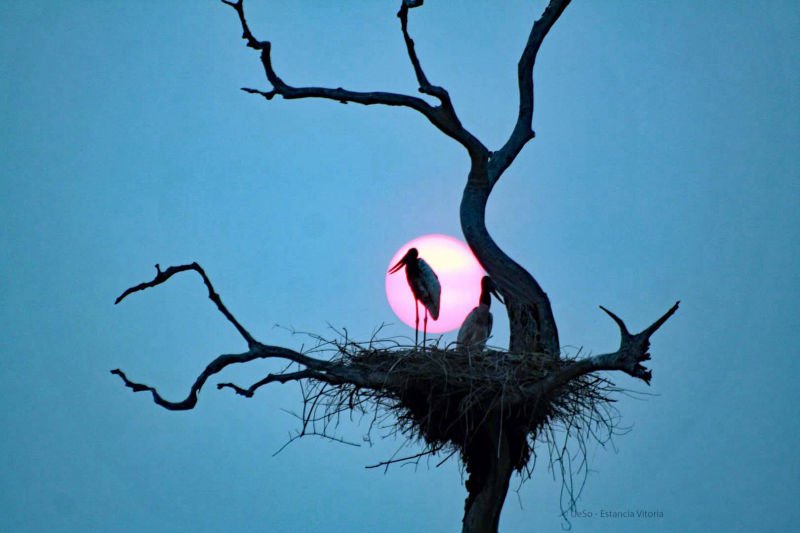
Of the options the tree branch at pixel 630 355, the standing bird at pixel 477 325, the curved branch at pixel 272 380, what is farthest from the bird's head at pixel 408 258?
the tree branch at pixel 630 355

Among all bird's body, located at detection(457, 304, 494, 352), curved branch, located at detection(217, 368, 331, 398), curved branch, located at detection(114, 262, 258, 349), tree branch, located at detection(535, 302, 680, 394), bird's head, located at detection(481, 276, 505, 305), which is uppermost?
bird's head, located at detection(481, 276, 505, 305)

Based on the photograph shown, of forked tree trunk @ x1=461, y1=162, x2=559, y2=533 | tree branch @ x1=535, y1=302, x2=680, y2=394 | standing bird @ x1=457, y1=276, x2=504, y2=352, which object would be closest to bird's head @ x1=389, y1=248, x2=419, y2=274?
standing bird @ x1=457, y1=276, x2=504, y2=352

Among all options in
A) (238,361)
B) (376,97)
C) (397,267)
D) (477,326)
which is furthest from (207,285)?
(397,267)

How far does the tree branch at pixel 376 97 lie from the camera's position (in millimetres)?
6500

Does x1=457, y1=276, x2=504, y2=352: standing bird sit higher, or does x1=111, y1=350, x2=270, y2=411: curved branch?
x1=457, y1=276, x2=504, y2=352: standing bird

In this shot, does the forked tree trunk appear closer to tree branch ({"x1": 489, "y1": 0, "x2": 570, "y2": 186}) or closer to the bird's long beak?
tree branch ({"x1": 489, "y1": 0, "x2": 570, "y2": 186})

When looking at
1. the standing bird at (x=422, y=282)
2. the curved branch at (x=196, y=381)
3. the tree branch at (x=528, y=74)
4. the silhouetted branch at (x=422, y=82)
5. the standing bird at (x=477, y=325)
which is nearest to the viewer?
the curved branch at (x=196, y=381)

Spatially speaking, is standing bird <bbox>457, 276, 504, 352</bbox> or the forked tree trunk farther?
standing bird <bbox>457, 276, 504, 352</bbox>

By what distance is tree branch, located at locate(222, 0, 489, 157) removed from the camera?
6500mm

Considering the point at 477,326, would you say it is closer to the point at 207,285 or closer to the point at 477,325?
the point at 477,325

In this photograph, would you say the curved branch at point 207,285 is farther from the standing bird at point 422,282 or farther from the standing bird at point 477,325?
the standing bird at point 422,282

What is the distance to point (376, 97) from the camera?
22.4 ft

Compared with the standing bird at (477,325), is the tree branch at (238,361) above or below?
below

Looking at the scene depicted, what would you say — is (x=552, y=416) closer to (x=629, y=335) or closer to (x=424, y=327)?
(x=629, y=335)
